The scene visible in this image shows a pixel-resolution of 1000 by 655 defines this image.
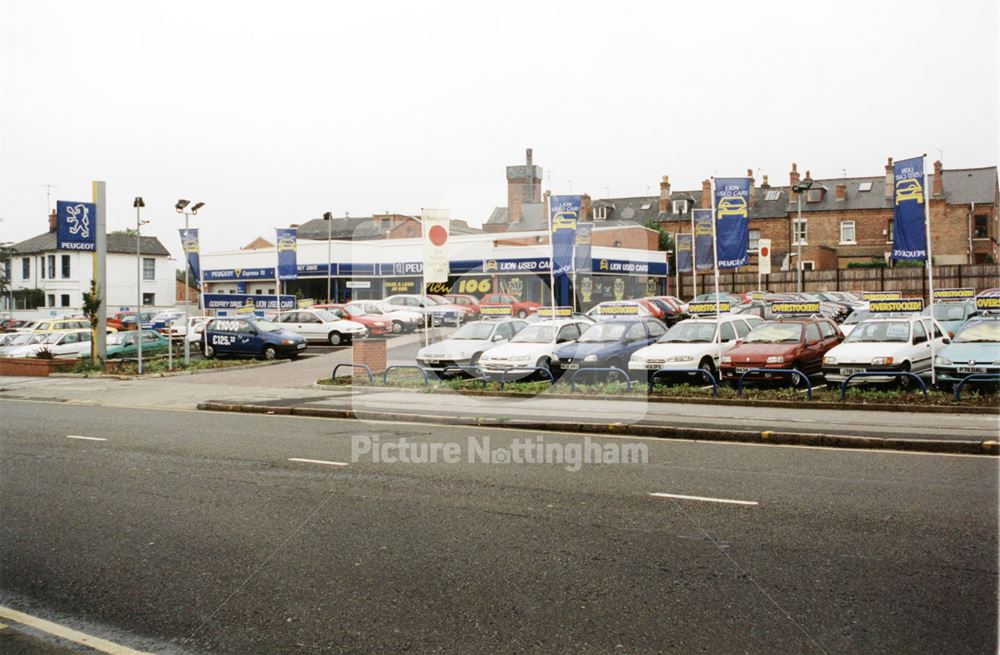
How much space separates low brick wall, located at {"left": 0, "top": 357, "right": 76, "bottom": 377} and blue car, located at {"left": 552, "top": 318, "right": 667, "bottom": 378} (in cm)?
1899

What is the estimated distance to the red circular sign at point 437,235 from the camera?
20609 mm

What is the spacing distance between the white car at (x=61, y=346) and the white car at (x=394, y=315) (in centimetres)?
1166

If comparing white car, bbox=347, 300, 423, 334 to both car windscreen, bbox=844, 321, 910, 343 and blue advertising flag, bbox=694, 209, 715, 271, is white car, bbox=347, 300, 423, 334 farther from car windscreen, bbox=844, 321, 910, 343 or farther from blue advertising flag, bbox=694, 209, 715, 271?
car windscreen, bbox=844, 321, 910, 343

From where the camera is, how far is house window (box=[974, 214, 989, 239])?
203ft

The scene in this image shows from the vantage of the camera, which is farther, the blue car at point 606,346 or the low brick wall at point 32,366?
the low brick wall at point 32,366

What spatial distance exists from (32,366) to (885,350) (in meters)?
27.6

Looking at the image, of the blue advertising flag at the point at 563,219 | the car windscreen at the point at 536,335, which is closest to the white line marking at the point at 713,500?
the car windscreen at the point at 536,335

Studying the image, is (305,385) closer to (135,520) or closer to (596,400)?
(596,400)

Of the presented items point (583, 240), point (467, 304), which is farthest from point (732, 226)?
point (467, 304)

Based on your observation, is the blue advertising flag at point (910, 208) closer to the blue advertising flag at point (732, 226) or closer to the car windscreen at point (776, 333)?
the car windscreen at point (776, 333)

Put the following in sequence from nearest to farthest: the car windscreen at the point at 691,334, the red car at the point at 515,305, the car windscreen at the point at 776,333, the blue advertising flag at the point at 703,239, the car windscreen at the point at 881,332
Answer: the car windscreen at the point at 881,332 < the car windscreen at the point at 776,333 < the car windscreen at the point at 691,334 < the blue advertising flag at the point at 703,239 < the red car at the point at 515,305

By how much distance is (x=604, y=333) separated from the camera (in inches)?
831

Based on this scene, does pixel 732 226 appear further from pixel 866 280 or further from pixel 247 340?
pixel 866 280

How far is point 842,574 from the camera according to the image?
5.81m
